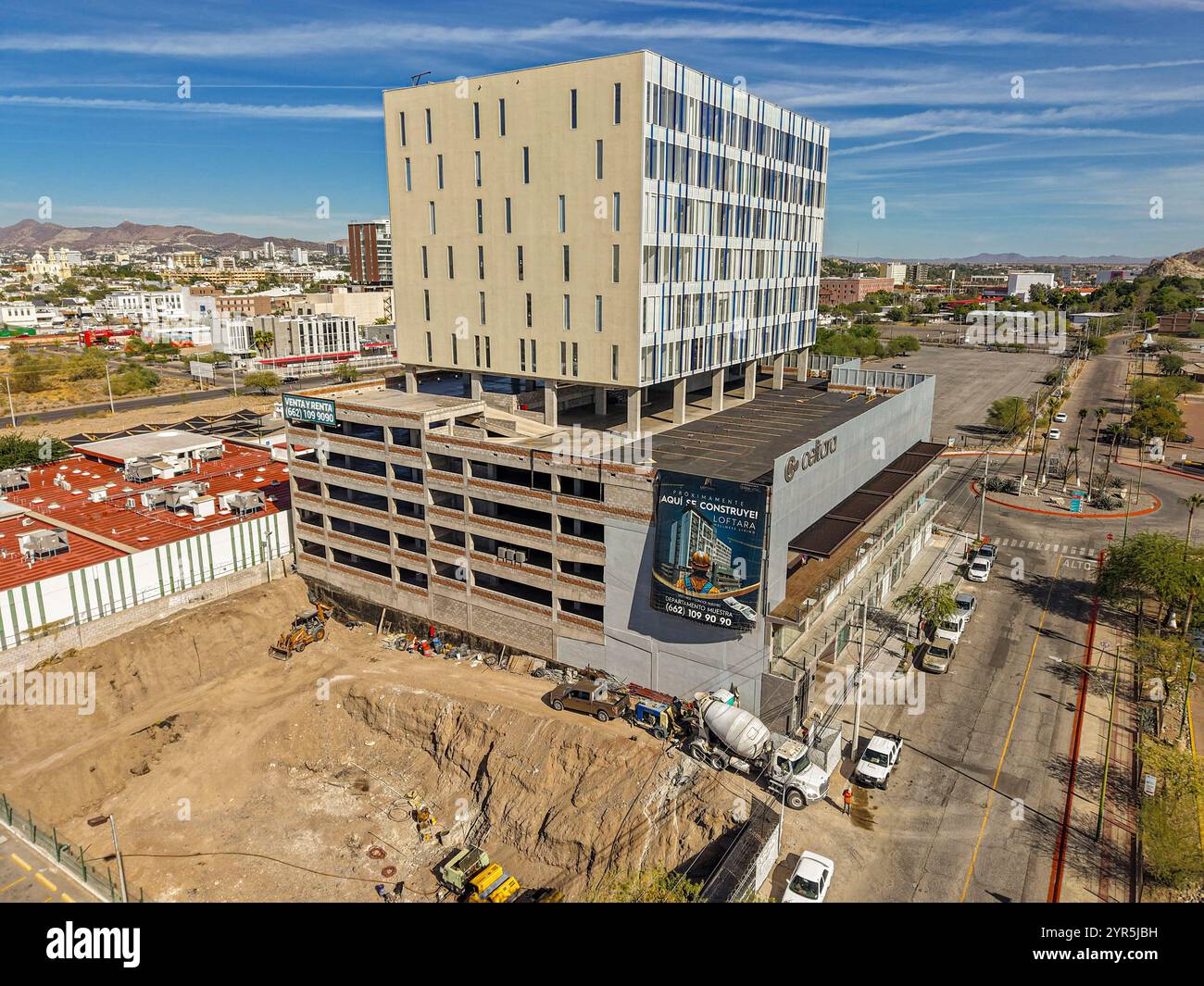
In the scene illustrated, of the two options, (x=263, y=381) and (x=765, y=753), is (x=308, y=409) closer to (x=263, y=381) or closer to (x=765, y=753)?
(x=765, y=753)

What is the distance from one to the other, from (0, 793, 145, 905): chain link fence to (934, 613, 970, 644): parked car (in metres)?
48.8

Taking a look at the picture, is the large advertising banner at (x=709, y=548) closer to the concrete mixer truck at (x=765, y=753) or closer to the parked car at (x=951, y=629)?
the concrete mixer truck at (x=765, y=753)

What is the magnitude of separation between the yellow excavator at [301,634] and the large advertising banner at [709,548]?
99.0 feet

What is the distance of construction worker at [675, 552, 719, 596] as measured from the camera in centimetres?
4209

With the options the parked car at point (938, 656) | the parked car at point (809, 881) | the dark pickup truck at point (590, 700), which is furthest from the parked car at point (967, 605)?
the parked car at point (809, 881)

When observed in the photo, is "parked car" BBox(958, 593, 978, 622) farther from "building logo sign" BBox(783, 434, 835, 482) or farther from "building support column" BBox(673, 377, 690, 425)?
"building support column" BBox(673, 377, 690, 425)

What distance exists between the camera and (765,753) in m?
39.7

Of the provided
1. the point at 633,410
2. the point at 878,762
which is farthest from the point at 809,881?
the point at 633,410

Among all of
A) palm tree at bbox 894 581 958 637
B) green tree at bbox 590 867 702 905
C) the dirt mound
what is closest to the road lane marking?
palm tree at bbox 894 581 958 637

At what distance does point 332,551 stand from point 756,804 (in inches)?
1582

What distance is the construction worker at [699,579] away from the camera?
138ft

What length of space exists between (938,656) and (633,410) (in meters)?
26.3

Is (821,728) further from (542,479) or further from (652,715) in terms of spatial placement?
(542,479)

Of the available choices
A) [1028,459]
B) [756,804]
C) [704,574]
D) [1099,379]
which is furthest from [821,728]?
[1099,379]
